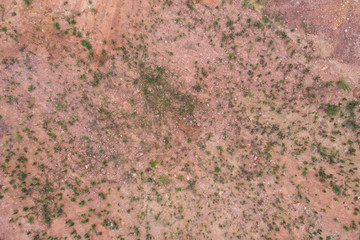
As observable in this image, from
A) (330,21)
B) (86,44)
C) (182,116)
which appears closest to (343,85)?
(330,21)

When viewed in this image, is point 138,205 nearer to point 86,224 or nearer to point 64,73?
point 86,224

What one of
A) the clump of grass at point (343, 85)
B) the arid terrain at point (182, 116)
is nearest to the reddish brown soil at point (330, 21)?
the arid terrain at point (182, 116)

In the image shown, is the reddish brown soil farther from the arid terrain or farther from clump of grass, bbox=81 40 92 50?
clump of grass, bbox=81 40 92 50

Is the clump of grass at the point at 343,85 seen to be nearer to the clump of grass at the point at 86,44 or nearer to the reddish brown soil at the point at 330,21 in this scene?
the reddish brown soil at the point at 330,21

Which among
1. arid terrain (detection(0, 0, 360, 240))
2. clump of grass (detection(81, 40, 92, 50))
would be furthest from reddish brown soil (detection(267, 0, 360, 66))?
clump of grass (detection(81, 40, 92, 50))

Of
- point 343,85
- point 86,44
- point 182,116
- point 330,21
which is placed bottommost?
point 182,116

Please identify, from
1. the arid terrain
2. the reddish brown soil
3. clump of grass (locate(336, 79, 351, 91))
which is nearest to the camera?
the arid terrain

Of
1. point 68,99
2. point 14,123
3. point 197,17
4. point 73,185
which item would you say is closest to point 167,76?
point 197,17

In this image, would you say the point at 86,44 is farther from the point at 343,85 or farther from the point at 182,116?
the point at 343,85
